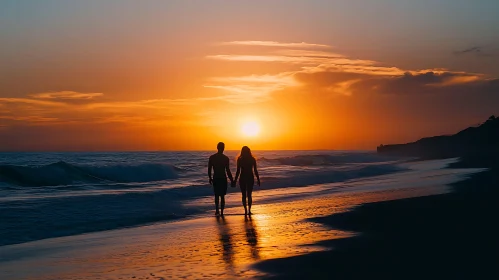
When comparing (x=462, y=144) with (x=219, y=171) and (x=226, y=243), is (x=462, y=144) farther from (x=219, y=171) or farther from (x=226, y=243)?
(x=226, y=243)

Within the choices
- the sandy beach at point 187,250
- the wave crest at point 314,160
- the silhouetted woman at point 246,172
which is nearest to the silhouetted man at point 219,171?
the silhouetted woman at point 246,172

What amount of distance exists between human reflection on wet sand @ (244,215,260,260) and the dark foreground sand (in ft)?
2.84

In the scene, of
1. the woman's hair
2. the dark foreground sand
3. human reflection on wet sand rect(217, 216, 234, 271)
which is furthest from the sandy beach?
the woman's hair

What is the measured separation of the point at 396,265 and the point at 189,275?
278 cm

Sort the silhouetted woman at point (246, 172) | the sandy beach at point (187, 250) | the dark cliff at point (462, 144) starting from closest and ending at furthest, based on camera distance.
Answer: the sandy beach at point (187, 250) < the silhouetted woman at point (246, 172) < the dark cliff at point (462, 144)

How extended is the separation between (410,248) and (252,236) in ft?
11.9

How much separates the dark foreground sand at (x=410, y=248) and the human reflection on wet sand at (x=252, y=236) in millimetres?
866

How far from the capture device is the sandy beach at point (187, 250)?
8.34 meters

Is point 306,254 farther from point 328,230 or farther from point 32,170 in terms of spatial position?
point 32,170

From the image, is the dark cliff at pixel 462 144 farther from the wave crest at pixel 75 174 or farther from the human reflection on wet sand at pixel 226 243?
the human reflection on wet sand at pixel 226 243

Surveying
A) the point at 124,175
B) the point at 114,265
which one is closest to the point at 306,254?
the point at 114,265

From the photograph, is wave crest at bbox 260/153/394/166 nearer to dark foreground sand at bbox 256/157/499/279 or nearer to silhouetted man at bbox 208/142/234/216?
silhouetted man at bbox 208/142/234/216

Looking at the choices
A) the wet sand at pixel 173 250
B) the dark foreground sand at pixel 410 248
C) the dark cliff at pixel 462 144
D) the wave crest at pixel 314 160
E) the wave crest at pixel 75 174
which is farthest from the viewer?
the dark cliff at pixel 462 144

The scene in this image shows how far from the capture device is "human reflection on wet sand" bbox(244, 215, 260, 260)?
941 cm
